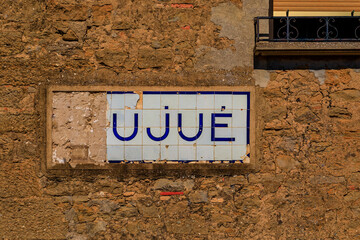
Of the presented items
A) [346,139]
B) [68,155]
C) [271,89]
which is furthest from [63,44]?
[346,139]

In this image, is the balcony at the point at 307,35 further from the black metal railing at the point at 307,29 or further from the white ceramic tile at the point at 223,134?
the white ceramic tile at the point at 223,134

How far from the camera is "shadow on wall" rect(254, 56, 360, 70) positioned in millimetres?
2891

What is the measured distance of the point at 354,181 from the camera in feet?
9.39

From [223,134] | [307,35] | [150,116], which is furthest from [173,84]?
[307,35]

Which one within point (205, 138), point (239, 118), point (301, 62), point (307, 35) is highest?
point (307, 35)

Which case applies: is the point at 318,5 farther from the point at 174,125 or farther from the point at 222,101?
the point at 174,125

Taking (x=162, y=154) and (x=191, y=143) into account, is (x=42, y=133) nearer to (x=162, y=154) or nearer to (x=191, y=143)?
(x=162, y=154)

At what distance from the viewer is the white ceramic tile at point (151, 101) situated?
9.46ft

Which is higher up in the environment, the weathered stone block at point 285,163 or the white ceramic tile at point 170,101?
the white ceramic tile at point 170,101

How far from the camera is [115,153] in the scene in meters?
2.89

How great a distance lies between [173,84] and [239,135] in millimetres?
916

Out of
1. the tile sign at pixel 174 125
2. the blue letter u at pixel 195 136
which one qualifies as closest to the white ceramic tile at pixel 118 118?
the tile sign at pixel 174 125

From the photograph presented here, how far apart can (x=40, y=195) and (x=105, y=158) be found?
2.66 ft

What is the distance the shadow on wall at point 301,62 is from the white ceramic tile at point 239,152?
35.3 inches
